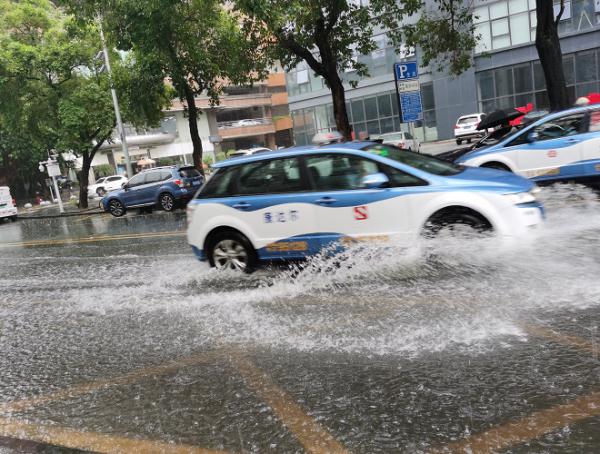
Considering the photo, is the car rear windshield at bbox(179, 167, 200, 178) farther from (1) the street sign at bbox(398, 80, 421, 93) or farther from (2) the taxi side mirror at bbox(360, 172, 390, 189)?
(2) the taxi side mirror at bbox(360, 172, 390, 189)

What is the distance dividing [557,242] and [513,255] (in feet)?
2.27

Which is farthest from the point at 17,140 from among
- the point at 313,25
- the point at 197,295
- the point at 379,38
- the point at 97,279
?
the point at 197,295

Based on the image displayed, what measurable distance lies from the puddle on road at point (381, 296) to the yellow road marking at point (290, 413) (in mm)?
467

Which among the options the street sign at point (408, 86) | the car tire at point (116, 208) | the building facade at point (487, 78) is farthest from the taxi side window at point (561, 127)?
the building facade at point (487, 78)

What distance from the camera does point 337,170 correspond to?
235 inches

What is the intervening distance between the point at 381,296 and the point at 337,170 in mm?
1587

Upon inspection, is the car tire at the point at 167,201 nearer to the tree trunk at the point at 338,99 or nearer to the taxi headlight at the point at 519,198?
the tree trunk at the point at 338,99

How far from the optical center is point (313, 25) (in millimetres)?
13766

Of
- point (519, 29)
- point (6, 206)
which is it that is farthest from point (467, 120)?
point (6, 206)

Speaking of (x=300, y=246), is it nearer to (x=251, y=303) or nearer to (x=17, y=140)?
(x=251, y=303)

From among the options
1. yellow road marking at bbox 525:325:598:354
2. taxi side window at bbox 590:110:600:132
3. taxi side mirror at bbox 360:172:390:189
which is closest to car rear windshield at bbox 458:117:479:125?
taxi side window at bbox 590:110:600:132

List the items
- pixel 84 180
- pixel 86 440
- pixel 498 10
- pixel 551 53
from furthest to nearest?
1. pixel 498 10
2. pixel 84 180
3. pixel 551 53
4. pixel 86 440

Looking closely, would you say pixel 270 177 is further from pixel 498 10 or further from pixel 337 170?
pixel 498 10

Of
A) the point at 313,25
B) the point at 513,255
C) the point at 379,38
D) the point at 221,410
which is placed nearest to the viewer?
the point at 221,410
